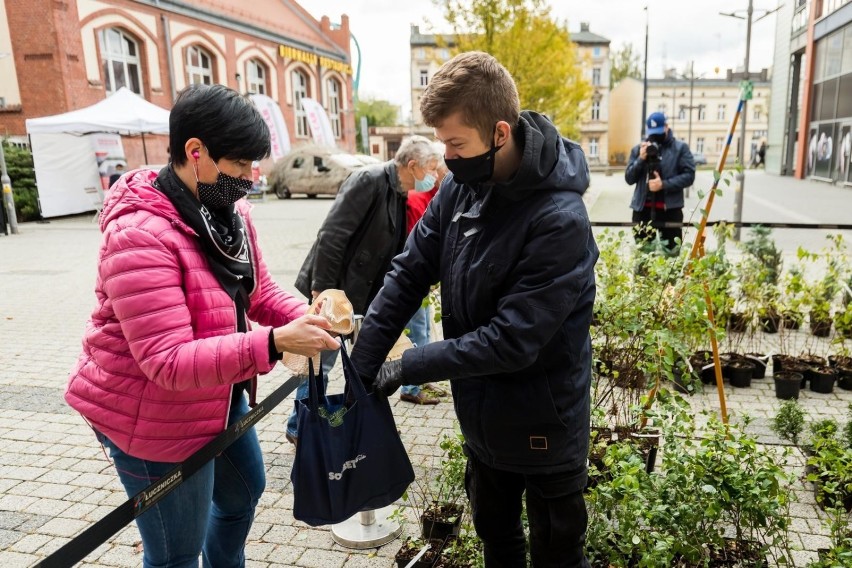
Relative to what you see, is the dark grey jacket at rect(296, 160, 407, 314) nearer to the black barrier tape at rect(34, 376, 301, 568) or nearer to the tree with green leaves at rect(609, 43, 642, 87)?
the black barrier tape at rect(34, 376, 301, 568)

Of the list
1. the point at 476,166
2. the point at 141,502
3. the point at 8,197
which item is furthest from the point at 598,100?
the point at 141,502

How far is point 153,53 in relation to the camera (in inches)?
955

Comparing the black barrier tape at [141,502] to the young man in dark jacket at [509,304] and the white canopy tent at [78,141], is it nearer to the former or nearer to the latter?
the young man in dark jacket at [509,304]

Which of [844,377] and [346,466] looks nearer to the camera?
[346,466]

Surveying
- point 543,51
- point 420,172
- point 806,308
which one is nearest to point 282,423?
point 420,172

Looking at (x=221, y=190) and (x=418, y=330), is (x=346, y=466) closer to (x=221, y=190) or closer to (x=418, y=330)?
(x=221, y=190)

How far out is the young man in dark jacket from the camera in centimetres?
179

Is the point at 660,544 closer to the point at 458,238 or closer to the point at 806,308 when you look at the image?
the point at 458,238

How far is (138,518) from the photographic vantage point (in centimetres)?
191

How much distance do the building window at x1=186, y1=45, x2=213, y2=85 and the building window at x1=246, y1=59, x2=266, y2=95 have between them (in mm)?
2520

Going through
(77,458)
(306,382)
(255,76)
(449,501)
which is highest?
→ (255,76)

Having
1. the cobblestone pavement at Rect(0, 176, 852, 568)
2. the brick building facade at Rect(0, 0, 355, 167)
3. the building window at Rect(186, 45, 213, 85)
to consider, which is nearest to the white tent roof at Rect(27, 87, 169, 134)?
the brick building facade at Rect(0, 0, 355, 167)

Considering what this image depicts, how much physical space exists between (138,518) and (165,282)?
0.73m

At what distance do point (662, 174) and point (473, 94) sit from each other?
606 cm
